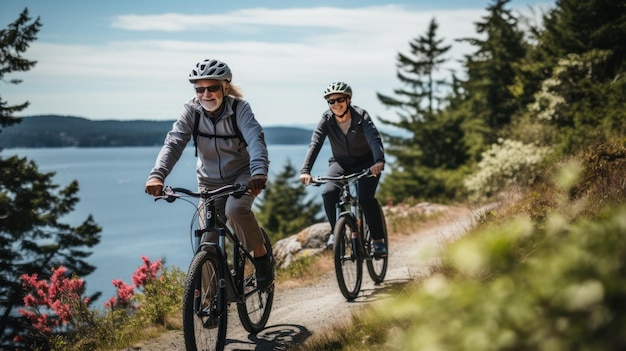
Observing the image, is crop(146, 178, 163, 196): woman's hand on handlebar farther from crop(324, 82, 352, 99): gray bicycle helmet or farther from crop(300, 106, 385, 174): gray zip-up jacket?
crop(324, 82, 352, 99): gray bicycle helmet

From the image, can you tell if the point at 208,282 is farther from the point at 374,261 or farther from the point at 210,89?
the point at 374,261

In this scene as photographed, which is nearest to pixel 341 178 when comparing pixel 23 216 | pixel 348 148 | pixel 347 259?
pixel 348 148

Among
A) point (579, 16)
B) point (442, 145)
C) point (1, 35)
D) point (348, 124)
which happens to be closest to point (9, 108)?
point (1, 35)

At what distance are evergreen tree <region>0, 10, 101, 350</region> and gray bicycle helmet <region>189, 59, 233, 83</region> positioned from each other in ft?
62.1

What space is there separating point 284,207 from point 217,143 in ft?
181

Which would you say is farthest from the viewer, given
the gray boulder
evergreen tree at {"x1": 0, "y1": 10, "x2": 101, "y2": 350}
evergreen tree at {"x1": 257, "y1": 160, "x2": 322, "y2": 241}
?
evergreen tree at {"x1": 257, "y1": 160, "x2": 322, "y2": 241}

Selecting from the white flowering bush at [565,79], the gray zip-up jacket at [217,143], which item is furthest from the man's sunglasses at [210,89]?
the white flowering bush at [565,79]

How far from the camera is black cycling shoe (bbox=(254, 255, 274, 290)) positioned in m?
5.46

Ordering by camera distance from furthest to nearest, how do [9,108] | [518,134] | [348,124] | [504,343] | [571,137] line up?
[518,134], [9,108], [571,137], [348,124], [504,343]

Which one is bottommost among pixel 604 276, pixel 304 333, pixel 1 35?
pixel 304 333

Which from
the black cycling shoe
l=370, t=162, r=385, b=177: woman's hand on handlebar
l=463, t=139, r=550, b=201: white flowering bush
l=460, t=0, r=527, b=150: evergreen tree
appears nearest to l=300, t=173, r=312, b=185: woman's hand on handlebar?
l=370, t=162, r=385, b=177: woman's hand on handlebar

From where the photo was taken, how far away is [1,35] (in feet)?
78.5

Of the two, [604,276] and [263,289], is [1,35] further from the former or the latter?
[604,276]

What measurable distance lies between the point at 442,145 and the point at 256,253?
38.9 m
